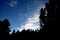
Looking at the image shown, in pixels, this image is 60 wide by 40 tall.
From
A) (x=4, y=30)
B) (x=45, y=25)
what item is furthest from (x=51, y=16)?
(x=4, y=30)

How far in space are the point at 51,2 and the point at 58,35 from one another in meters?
14.1

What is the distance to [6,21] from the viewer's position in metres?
57.3

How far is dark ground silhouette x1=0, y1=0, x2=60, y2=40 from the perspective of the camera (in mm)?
30312

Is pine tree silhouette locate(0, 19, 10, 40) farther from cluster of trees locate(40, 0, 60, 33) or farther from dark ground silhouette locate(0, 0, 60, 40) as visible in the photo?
cluster of trees locate(40, 0, 60, 33)

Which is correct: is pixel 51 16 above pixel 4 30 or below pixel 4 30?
above

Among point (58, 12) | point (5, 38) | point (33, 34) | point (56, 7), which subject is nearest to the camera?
point (33, 34)

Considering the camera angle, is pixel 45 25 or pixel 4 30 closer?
pixel 45 25

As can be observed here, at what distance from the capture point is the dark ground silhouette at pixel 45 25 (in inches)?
1193

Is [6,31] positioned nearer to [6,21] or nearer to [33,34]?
[6,21]

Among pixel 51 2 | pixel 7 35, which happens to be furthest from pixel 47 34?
pixel 7 35

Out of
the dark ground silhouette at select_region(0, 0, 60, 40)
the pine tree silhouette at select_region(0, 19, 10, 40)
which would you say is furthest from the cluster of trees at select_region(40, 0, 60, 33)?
the pine tree silhouette at select_region(0, 19, 10, 40)

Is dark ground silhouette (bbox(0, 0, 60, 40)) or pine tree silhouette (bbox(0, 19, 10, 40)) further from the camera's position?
pine tree silhouette (bbox(0, 19, 10, 40))

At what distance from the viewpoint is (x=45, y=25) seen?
3638 cm

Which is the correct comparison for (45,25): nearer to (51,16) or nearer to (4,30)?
(51,16)
